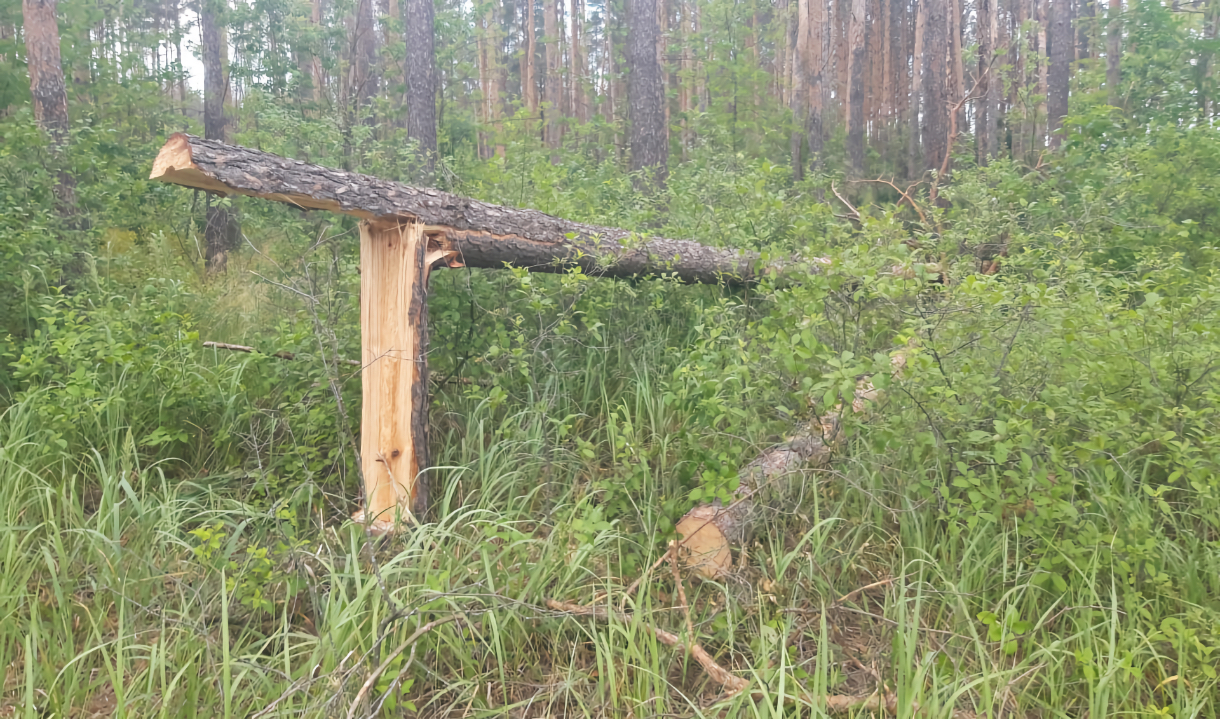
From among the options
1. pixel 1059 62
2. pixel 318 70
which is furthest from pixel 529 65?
pixel 1059 62

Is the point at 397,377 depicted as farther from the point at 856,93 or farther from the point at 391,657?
the point at 856,93

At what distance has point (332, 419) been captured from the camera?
3.26 metres

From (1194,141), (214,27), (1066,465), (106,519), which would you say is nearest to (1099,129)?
(1194,141)

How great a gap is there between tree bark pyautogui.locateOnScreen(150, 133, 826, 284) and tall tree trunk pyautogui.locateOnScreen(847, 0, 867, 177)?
11308 mm

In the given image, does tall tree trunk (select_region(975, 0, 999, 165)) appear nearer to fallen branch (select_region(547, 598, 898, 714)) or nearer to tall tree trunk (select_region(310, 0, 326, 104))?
tall tree trunk (select_region(310, 0, 326, 104))

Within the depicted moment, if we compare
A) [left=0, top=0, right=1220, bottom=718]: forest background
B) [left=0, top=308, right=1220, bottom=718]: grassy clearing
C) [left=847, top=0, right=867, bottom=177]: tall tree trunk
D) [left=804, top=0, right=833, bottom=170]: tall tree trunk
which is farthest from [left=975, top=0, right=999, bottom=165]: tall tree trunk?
[left=0, top=308, right=1220, bottom=718]: grassy clearing

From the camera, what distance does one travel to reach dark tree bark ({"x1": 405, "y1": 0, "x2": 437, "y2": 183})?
27.6 feet

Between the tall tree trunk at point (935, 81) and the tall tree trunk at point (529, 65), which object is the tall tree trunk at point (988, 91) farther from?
the tall tree trunk at point (529, 65)

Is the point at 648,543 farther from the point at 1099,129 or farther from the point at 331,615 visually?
the point at 1099,129

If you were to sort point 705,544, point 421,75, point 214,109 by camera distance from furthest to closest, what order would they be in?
1. point 214,109
2. point 421,75
3. point 705,544

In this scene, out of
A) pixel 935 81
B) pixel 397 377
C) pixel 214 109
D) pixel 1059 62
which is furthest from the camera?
Answer: pixel 1059 62

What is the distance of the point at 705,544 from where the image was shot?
263 cm

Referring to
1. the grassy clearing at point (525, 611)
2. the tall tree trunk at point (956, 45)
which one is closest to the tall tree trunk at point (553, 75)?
the tall tree trunk at point (956, 45)

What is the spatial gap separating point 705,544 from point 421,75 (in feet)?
25.5
